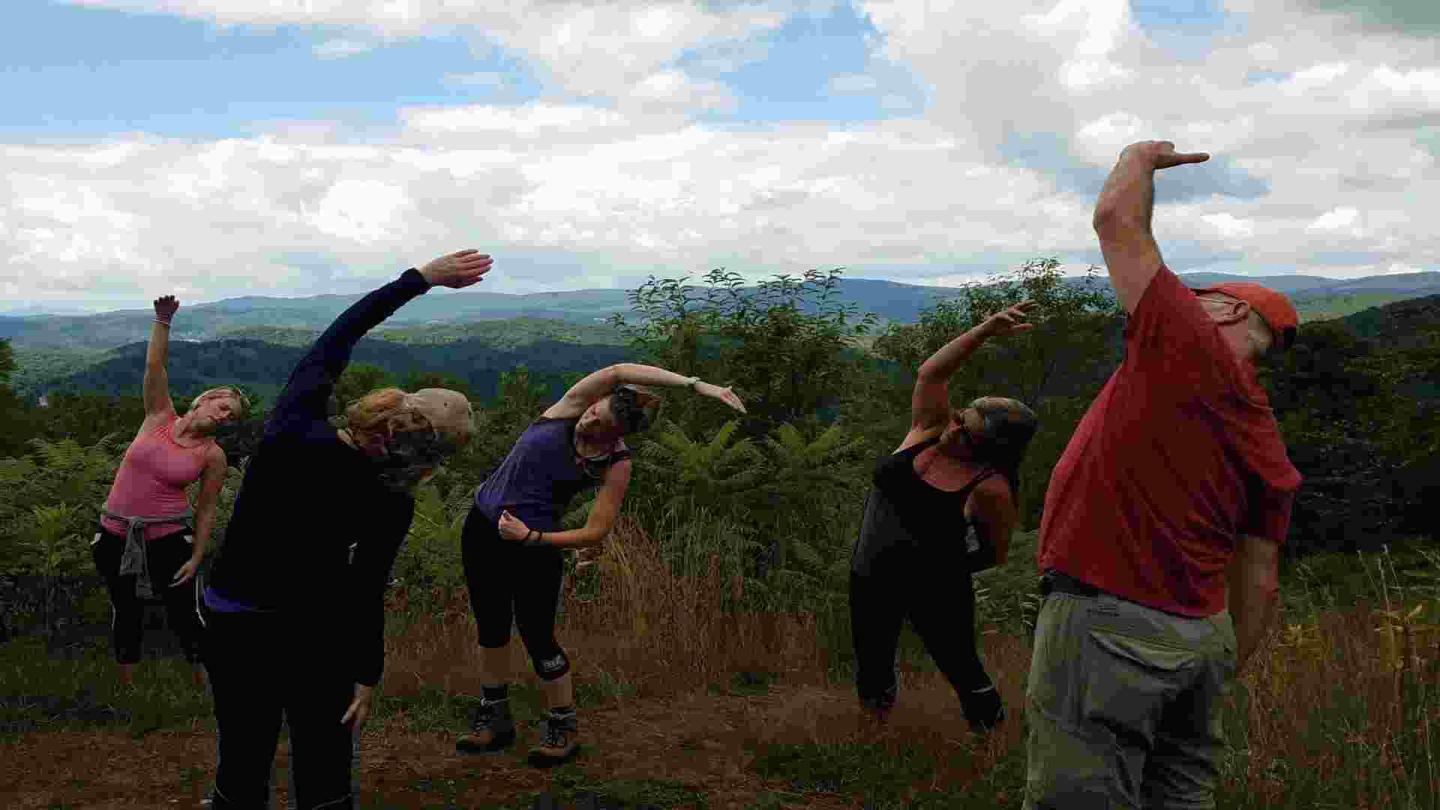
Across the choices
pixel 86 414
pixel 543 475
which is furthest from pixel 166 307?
pixel 86 414

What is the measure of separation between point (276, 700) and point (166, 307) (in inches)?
137

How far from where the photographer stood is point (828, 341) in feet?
35.3

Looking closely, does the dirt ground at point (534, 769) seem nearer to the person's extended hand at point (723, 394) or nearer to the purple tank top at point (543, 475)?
the purple tank top at point (543, 475)

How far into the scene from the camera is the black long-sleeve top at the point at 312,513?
9.82 ft

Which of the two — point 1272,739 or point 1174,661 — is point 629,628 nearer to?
point 1272,739

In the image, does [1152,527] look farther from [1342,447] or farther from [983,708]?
[1342,447]

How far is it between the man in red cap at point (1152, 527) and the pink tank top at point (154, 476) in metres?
4.69

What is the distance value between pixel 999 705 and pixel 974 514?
2.80 feet

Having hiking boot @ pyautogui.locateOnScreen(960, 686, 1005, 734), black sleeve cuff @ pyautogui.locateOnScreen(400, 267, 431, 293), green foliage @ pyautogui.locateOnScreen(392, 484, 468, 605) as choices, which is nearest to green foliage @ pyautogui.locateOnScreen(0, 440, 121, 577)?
green foliage @ pyautogui.locateOnScreen(392, 484, 468, 605)

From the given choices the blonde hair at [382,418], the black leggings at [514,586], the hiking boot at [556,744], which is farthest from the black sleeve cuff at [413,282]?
the hiking boot at [556,744]

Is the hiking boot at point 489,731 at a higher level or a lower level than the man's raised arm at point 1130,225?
lower

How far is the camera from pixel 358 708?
10.4ft

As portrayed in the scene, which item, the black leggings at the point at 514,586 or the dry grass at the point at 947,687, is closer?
the dry grass at the point at 947,687

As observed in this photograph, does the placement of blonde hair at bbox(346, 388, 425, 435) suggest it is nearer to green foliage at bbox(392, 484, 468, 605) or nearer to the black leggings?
the black leggings
